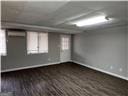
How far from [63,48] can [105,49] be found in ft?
10.3

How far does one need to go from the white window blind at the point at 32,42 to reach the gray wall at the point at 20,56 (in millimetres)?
243

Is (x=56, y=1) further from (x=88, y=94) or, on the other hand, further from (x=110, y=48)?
(x=110, y=48)

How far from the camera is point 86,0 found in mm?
1795

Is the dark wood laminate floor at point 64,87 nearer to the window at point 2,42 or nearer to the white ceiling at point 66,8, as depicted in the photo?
the window at point 2,42

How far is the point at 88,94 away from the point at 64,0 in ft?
8.99

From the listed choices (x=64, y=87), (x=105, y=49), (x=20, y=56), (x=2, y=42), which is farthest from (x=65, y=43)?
(x=64, y=87)

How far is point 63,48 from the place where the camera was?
702 cm

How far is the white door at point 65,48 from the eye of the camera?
22.7ft

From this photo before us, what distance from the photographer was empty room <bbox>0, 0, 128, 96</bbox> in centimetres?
238

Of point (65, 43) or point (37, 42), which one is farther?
point (65, 43)

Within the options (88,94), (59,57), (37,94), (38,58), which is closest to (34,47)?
(38,58)

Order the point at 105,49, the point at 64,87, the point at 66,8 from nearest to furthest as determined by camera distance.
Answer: the point at 66,8 → the point at 64,87 → the point at 105,49

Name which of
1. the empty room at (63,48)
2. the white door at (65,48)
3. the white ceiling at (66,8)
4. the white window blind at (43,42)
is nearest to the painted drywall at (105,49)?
the empty room at (63,48)

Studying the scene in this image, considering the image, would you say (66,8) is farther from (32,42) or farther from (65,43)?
(65,43)
